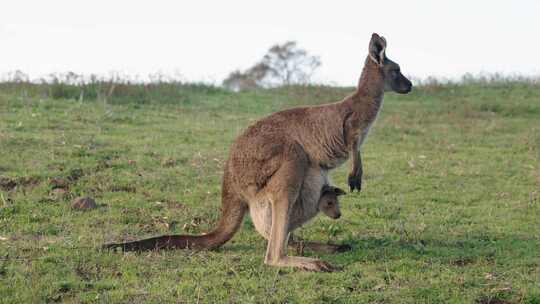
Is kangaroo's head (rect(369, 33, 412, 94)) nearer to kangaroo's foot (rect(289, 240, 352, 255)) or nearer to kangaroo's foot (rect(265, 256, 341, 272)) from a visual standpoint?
kangaroo's foot (rect(289, 240, 352, 255))

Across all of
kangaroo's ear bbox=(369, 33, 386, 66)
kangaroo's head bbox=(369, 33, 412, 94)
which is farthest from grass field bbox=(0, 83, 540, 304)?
kangaroo's ear bbox=(369, 33, 386, 66)

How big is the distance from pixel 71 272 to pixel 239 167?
132cm

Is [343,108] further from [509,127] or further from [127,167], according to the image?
[509,127]

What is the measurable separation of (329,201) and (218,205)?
1.55 m

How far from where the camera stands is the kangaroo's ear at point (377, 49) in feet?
19.1

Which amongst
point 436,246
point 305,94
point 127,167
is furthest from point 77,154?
point 305,94

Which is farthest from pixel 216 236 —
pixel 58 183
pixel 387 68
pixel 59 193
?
pixel 58 183

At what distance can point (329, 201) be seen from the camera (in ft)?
18.3

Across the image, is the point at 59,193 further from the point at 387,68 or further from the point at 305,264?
the point at 387,68

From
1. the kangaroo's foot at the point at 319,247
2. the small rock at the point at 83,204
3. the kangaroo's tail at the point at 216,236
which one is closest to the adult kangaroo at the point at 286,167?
the kangaroo's tail at the point at 216,236

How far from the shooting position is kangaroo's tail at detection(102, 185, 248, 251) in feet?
17.2

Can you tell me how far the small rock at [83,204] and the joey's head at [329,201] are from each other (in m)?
2.11

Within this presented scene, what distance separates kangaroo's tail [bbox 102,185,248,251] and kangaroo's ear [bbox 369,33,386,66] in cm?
159

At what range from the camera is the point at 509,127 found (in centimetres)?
1153
